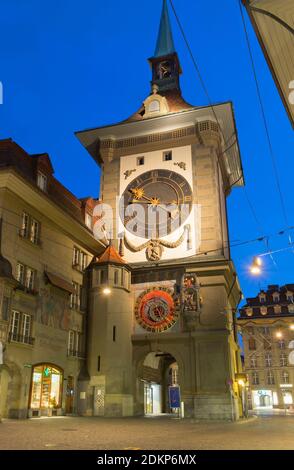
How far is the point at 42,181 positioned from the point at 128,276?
10.7 meters

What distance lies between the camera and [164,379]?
4544 centimetres

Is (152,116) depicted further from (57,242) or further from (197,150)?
(57,242)

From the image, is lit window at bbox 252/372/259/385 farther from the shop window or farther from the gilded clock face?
the shop window

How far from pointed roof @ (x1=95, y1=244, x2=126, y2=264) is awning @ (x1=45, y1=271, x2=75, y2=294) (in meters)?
3.76

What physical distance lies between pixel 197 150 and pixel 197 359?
18.1 metres

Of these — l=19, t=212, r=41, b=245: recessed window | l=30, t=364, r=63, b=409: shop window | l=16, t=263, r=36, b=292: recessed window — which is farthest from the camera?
l=19, t=212, r=41, b=245: recessed window

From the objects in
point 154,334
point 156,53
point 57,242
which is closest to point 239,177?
point 156,53

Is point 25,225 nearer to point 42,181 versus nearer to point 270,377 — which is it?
point 42,181

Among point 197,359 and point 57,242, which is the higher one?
point 57,242

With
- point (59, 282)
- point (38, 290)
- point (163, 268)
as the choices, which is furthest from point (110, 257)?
point (38, 290)

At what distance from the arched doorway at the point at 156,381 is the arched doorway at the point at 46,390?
8.97 metres

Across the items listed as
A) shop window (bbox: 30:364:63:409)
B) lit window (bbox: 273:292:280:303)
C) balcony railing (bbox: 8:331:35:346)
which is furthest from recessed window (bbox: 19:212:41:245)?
lit window (bbox: 273:292:280:303)

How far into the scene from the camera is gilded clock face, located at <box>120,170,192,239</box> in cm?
3925

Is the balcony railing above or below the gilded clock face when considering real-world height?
below
